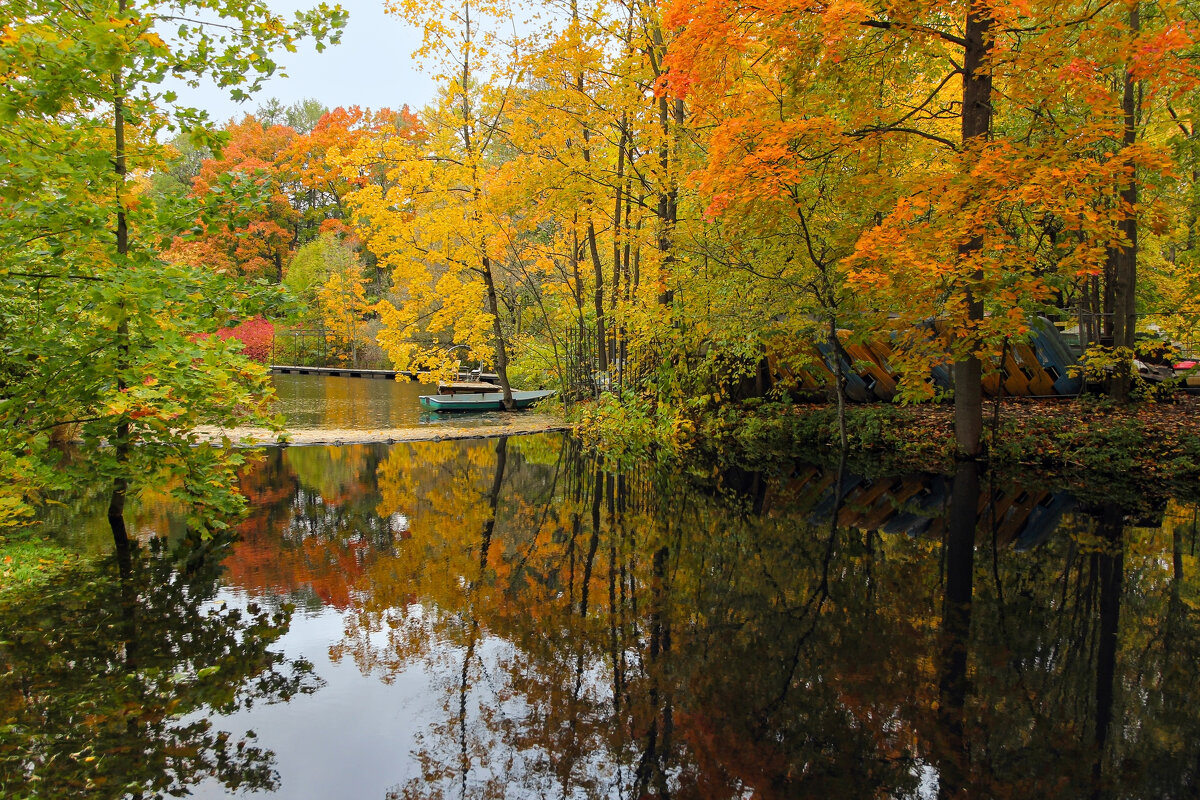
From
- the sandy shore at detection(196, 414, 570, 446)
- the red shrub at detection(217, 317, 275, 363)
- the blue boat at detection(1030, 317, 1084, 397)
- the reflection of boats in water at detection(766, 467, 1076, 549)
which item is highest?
the red shrub at detection(217, 317, 275, 363)

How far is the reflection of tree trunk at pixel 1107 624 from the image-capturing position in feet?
11.8

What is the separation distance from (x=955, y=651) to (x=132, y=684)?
4.88m

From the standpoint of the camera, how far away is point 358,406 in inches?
878

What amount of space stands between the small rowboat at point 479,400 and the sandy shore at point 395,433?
2863mm

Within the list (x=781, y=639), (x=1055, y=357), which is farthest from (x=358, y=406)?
(x=781, y=639)

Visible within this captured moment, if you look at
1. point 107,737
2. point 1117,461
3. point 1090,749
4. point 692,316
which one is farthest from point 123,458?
point 1117,461

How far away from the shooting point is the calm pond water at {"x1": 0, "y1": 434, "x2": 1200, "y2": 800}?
342cm

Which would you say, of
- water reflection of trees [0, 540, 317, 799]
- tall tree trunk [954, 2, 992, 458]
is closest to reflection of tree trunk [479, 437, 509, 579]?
water reflection of trees [0, 540, 317, 799]

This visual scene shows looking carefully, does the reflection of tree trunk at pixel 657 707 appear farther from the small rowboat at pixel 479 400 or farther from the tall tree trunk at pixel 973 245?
the small rowboat at pixel 479 400

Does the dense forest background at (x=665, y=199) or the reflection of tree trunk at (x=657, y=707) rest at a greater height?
the dense forest background at (x=665, y=199)

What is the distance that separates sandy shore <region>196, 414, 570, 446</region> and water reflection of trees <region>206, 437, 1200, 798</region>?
563 cm

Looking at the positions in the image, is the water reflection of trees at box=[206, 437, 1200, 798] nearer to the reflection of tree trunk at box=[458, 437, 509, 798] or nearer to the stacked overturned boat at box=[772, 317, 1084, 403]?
the reflection of tree trunk at box=[458, 437, 509, 798]

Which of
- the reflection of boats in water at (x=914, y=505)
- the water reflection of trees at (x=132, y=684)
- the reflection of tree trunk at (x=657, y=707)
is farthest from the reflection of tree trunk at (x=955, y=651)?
the water reflection of trees at (x=132, y=684)

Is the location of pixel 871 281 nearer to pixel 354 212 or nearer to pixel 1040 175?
pixel 1040 175
